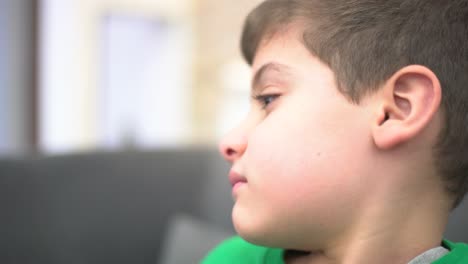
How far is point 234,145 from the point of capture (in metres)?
0.68

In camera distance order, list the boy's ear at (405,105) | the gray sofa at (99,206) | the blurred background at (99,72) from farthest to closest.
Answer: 1. the blurred background at (99,72)
2. the gray sofa at (99,206)
3. the boy's ear at (405,105)

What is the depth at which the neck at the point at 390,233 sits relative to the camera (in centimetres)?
65

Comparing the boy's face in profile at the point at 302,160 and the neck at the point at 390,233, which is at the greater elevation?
the boy's face in profile at the point at 302,160

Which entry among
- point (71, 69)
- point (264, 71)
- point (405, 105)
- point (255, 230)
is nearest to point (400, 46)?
point (405, 105)

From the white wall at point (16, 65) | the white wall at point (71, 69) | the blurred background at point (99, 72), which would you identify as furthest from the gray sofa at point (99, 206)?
the white wall at point (16, 65)

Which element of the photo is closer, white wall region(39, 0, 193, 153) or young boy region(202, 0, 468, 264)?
young boy region(202, 0, 468, 264)

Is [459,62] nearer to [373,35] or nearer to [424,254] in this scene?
[373,35]

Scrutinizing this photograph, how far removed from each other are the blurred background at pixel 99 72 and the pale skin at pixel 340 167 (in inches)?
75.0

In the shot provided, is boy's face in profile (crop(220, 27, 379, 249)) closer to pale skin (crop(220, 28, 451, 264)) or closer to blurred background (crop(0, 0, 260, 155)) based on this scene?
pale skin (crop(220, 28, 451, 264))

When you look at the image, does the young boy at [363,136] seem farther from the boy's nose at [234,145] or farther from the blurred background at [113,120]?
the blurred background at [113,120]

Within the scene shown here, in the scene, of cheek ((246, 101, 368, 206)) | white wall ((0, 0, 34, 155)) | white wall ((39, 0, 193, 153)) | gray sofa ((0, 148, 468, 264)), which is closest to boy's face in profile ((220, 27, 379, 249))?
cheek ((246, 101, 368, 206))

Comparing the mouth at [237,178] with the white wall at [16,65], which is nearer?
the mouth at [237,178]

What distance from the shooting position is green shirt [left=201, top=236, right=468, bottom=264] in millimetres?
656

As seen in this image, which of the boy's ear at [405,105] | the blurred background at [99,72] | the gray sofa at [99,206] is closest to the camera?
the boy's ear at [405,105]
